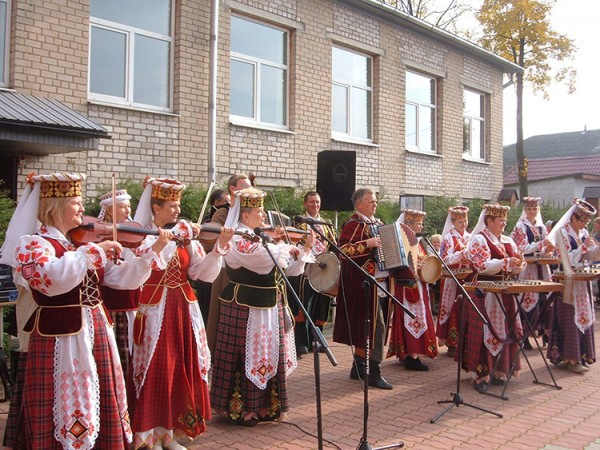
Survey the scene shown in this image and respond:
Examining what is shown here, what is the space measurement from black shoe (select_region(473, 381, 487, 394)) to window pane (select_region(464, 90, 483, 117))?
13.1 meters

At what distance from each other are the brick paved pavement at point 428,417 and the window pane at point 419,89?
9.99 meters

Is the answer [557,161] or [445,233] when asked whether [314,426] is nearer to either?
[445,233]

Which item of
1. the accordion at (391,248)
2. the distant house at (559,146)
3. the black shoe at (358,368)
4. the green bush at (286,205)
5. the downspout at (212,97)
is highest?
the distant house at (559,146)

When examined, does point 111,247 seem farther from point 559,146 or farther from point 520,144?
point 559,146

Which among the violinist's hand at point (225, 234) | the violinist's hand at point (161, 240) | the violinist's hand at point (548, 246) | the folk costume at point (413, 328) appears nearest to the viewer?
the violinist's hand at point (161, 240)

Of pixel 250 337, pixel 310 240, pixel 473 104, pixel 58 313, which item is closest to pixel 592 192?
pixel 473 104

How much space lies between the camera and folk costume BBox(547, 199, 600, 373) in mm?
7566

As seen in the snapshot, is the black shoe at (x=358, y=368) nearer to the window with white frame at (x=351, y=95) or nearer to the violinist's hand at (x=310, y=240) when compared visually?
the violinist's hand at (x=310, y=240)

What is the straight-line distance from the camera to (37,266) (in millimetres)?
3471

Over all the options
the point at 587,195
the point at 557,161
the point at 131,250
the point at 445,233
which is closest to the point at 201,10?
the point at 445,233

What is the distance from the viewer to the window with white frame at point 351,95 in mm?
13984

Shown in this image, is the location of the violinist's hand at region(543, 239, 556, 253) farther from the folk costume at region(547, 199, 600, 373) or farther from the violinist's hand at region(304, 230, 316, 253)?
the violinist's hand at region(304, 230, 316, 253)

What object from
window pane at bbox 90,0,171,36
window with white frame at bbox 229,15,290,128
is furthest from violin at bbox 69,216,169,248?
window with white frame at bbox 229,15,290,128

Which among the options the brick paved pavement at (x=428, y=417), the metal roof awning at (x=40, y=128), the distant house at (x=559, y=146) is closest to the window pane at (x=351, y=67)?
the metal roof awning at (x=40, y=128)
